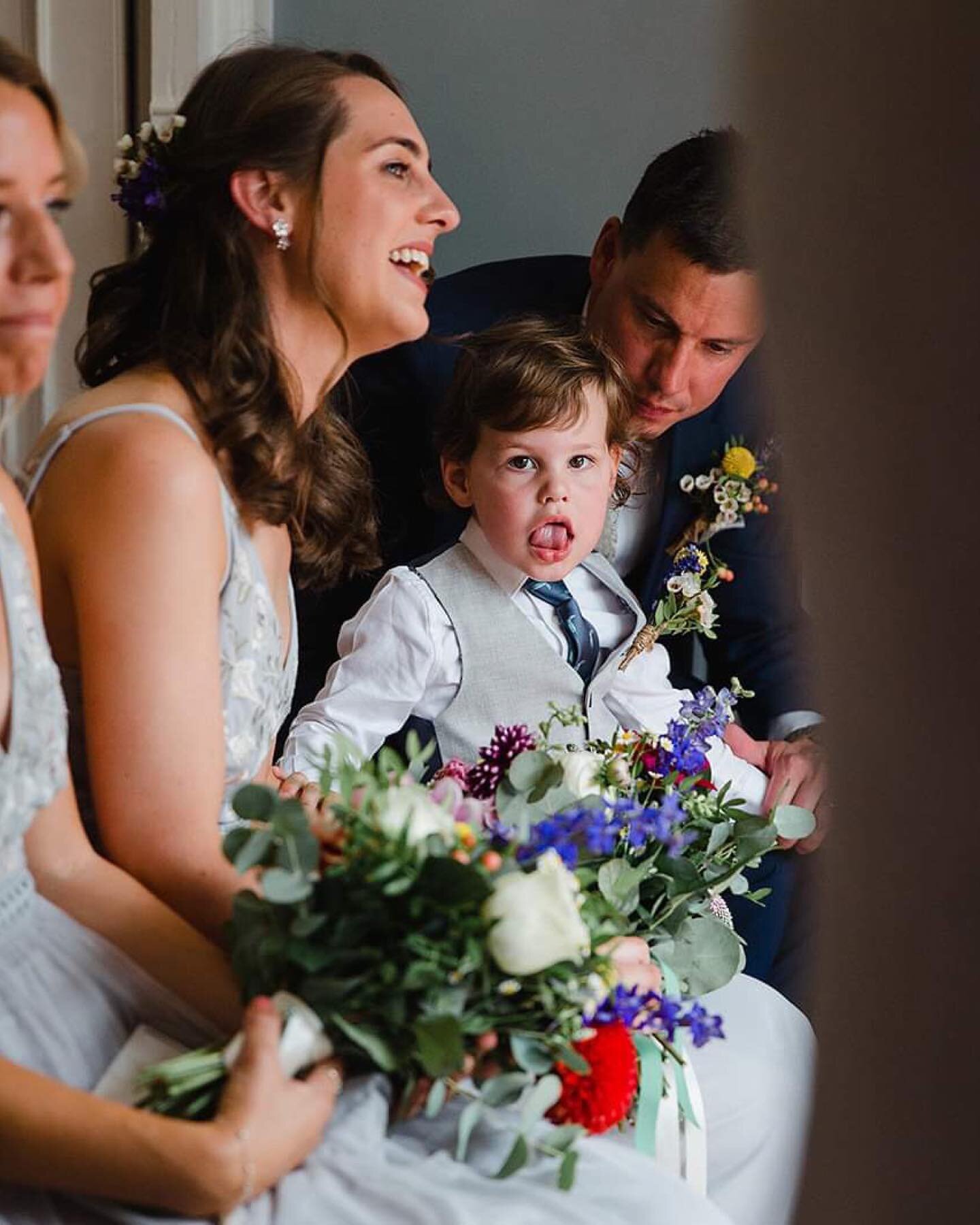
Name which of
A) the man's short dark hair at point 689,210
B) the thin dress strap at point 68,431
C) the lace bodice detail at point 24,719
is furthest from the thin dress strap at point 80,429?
the man's short dark hair at point 689,210

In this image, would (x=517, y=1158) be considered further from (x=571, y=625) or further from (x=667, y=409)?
(x=667, y=409)

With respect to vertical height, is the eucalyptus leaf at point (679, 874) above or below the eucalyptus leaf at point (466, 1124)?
below

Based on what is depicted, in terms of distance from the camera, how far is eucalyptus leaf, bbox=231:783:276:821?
2.93ft

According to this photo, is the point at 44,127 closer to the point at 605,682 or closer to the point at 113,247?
the point at 605,682

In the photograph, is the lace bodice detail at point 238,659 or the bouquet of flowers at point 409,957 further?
the lace bodice detail at point 238,659

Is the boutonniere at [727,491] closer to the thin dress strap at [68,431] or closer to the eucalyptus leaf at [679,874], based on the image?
the eucalyptus leaf at [679,874]

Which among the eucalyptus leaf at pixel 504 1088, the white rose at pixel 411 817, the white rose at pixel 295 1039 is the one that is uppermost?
the white rose at pixel 411 817

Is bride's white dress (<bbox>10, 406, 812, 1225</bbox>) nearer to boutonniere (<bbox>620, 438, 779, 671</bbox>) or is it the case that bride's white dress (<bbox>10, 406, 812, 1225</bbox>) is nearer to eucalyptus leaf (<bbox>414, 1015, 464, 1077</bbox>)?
eucalyptus leaf (<bbox>414, 1015, 464, 1077</bbox>)

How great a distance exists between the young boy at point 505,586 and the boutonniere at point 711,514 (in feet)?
0.51

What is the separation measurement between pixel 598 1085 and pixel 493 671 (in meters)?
0.82

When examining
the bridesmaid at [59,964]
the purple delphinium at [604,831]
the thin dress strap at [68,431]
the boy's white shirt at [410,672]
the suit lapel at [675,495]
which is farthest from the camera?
the suit lapel at [675,495]

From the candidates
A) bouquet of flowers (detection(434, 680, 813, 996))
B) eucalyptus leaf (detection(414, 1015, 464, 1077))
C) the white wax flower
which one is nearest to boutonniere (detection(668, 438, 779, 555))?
the white wax flower

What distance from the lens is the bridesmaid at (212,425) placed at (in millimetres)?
1021

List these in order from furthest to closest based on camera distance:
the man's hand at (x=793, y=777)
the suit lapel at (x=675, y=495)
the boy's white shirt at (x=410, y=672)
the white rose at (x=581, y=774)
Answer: the suit lapel at (x=675, y=495) < the man's hand at (x=793, y=777) < the boy's white shirt at (x=410, y=672) < the white rose at (x=581, y=774)
